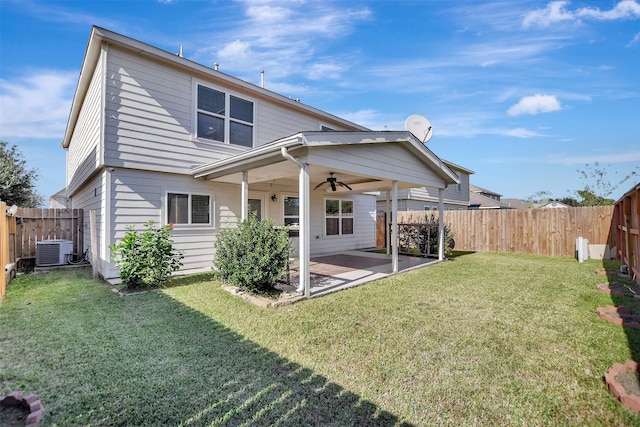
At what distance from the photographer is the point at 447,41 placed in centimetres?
884

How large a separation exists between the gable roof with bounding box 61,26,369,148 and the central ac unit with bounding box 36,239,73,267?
452 centimetres

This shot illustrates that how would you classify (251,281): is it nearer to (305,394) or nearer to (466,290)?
(305,394)

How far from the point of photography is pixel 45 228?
880 cm

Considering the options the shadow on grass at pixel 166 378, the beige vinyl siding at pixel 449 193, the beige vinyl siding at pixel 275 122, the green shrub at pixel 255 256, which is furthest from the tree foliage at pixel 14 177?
the beige vinyl siding at pixel 449 193

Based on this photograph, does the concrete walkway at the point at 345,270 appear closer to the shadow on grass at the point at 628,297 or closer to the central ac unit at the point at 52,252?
the shadow on grass at the point at 628,297

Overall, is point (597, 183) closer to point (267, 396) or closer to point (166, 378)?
point (267, 396)

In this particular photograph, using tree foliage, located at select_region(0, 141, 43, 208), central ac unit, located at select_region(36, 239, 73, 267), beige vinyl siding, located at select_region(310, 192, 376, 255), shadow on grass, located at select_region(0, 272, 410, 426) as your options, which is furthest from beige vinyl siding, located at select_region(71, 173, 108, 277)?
tree foliage, located at select_region(0, 141, 43, 208)

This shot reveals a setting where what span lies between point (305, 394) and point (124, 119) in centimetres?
695

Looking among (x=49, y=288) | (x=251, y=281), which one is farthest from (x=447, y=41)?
(x=49, y=288)

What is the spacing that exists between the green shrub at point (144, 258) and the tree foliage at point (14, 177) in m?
11.6

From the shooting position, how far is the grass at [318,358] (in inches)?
89.2

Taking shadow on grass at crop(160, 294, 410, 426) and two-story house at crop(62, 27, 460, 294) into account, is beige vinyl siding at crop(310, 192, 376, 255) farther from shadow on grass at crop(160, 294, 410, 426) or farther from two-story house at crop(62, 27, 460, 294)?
shadow on grass at crop(160, 294, 410, 426)

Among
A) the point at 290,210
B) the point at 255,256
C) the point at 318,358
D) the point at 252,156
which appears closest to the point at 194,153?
the point at 252,156

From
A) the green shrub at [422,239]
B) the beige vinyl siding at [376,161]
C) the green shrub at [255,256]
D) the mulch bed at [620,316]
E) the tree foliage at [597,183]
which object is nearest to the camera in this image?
the mulch bed at [620,316]
